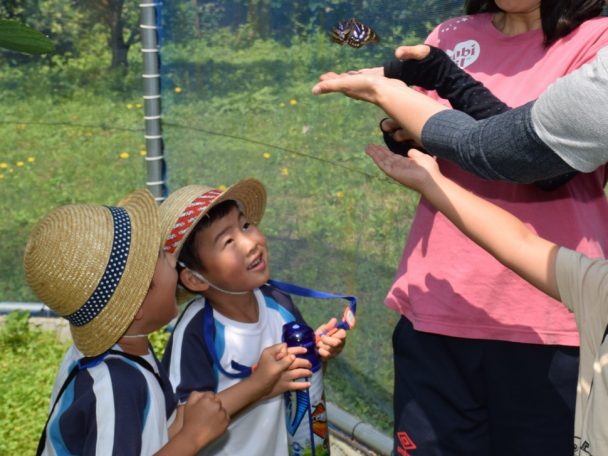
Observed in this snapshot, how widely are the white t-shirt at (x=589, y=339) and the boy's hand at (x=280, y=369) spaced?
805 millimetres

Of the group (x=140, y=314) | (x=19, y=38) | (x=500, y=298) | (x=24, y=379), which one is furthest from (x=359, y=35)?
(x=24, y=379)

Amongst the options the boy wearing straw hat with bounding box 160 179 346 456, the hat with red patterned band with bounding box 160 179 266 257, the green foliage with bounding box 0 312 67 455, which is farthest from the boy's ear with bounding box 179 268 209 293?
the green foliage with bounding box 0 312 67 455

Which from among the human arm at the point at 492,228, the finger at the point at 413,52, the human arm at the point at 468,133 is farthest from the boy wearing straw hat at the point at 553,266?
the finger at the point at 413,52

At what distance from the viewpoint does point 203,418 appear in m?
2.21

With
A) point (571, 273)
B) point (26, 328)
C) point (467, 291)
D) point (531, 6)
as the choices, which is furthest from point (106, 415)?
point (26, 328)

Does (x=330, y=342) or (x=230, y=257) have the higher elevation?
(x=230, y=257)

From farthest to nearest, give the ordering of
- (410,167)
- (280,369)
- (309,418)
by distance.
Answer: (309,418)
(280,369)
(410,167)

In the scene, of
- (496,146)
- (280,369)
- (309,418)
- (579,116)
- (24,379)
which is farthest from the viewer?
(24,379)

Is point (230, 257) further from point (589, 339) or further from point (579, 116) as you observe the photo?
point (579, 116)

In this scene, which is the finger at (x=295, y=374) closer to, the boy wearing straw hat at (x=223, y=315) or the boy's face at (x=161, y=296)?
the boy wearing straw hat at (x=223, y=315)

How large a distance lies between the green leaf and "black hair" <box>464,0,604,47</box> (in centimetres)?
118

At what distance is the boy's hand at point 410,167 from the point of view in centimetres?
198

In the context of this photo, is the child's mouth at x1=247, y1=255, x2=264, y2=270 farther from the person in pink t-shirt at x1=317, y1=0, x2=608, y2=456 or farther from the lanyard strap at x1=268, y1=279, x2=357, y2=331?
the person in pink t-shirt at x1=317, y1=0, x2=608, y2=456

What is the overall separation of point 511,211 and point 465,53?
1.34ft
